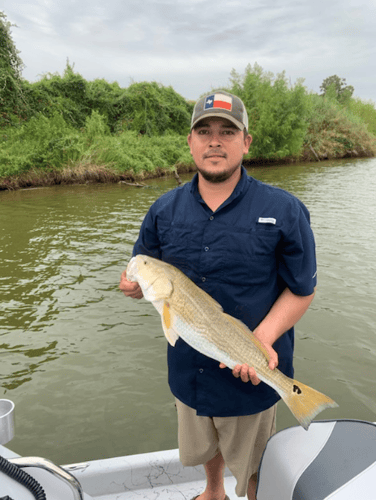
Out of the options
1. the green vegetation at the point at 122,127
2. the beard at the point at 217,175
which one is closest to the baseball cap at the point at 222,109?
the beard at the point at 217,175

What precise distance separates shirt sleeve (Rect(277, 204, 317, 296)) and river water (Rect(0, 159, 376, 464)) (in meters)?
3.35

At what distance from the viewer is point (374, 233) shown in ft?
42.0

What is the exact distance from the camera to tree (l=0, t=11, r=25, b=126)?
92.2 ft

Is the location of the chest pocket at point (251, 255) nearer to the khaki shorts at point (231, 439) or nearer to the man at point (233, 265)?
the man at point (233, 265)

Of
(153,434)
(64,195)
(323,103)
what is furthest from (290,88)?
(153,434)

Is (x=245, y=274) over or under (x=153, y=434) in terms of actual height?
over

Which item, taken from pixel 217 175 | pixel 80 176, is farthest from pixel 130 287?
pixel 80 176

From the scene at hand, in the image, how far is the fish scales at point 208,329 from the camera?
6.88 feet

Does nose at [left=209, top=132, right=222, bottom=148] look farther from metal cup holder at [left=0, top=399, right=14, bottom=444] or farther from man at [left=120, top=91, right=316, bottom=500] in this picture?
metal cup holder at [left=0, top=399, right=14, bottom=444]

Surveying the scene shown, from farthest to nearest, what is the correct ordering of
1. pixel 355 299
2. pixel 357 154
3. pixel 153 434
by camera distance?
pixel 357 154 → pixel 355 299 → pixel 153 434

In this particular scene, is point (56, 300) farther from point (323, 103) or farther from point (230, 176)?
point (323, 103)

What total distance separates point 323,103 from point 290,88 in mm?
10213

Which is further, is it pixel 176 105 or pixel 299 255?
pixel 176 105

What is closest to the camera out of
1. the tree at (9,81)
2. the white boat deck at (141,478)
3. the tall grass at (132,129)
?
the white boat deck at (141,478)
